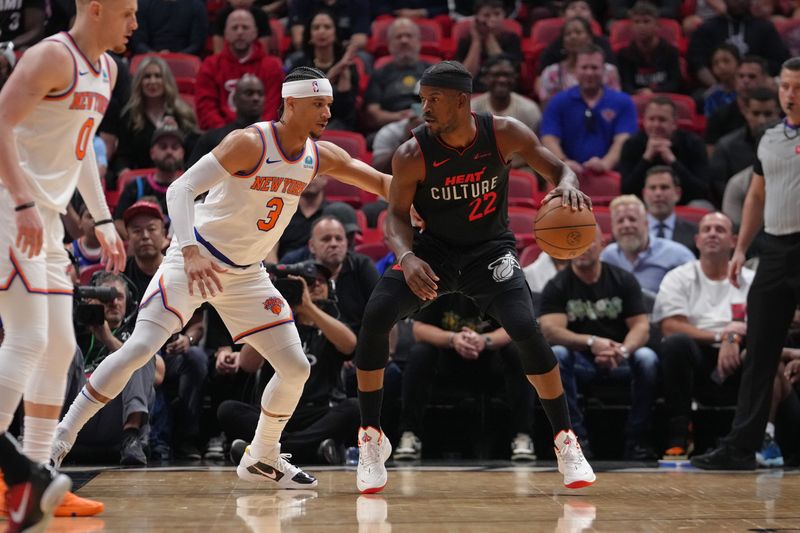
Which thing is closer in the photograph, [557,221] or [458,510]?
[458,510]

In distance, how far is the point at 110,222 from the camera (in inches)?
181

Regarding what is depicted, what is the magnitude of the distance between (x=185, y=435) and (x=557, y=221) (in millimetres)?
3358

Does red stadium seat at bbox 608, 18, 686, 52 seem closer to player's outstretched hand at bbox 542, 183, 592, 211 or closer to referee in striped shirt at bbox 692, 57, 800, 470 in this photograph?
referee in striped shirt at bbox 692, 57, 800, 470

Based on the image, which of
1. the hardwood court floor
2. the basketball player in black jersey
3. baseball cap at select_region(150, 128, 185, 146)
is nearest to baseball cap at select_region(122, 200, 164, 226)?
baseball cap at select_region(150, 128, 185, 146)

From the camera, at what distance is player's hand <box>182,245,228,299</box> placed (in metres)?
4.66

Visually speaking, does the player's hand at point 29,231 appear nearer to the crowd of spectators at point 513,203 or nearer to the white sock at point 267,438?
the white sock at point 267,438

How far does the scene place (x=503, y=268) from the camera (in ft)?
17.3

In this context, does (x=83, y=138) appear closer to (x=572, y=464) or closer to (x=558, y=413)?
(x=558, y=413)

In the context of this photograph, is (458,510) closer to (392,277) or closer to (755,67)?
(392,277)

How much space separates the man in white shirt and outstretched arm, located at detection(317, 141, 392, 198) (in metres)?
2.81

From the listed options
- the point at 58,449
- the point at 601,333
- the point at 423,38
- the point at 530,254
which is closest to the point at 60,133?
the point at 58,449

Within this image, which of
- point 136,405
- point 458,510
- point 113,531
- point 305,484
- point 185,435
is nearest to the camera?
point 113,531

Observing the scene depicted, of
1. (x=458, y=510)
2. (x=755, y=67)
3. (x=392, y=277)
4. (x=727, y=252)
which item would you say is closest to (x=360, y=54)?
(x=755, y=67)

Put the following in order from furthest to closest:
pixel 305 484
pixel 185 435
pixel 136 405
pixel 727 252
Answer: pixel 727 252 < pixel 185 435 < pixel 136 405 < pixel 305 484
